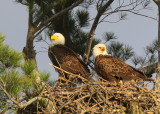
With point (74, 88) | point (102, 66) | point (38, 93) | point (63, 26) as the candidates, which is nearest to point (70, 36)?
Answer: point (63, 26)

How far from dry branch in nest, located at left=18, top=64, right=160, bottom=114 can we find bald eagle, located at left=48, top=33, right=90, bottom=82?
98cm

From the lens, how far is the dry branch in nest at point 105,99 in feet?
19.9

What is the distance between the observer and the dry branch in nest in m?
6.06

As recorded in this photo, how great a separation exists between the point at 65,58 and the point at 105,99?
5.49 feet

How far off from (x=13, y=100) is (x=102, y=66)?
88.8 inches

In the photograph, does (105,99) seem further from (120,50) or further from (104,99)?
(120,50)

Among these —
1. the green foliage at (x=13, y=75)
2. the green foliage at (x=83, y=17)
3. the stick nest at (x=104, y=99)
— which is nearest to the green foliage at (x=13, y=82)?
the green foliage at (x=13, y=75)

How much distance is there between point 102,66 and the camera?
7191 millimetres

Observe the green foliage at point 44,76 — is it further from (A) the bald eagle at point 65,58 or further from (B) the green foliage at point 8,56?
(A) the bald eagle at point 65,58

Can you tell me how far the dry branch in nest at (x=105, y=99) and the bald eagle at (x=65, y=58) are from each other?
98cm

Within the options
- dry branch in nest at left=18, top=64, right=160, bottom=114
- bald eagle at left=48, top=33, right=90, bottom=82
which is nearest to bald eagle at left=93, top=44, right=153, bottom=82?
bald eagle at left=48, top=33, right=90, bottom=82

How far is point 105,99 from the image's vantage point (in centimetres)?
611

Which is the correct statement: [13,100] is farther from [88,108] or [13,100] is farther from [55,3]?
[55,3]

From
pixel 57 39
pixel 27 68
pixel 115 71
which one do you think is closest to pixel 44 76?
→ pixel 27 68
